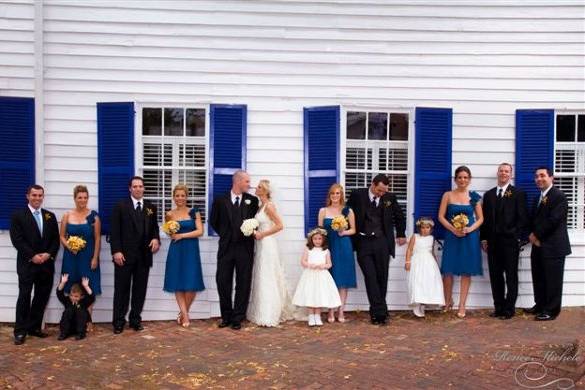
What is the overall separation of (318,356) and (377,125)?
334 cm

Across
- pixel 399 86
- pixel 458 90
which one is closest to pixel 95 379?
pixel 399 86

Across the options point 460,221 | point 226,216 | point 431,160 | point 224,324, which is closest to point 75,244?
point 226,216

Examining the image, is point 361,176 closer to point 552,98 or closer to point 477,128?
point 477,128

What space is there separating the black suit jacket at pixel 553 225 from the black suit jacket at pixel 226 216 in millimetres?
3467

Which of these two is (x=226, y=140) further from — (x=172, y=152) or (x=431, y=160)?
Answer: (x=431, y=160)

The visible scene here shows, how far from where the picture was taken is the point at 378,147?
8.43 m

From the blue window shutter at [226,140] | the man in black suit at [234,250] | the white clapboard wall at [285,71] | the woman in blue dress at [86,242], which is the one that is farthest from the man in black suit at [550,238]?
the woman in blue dress at [86,242]

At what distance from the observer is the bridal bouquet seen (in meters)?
7.56

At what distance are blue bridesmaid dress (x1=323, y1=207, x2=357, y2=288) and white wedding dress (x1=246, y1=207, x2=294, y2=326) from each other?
0.67 meters

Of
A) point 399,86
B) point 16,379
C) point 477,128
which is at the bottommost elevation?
point 16,379

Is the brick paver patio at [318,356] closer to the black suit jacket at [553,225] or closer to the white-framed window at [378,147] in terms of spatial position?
the black suit jacket at [553,225]

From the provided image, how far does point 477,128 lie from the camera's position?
27.5 ft

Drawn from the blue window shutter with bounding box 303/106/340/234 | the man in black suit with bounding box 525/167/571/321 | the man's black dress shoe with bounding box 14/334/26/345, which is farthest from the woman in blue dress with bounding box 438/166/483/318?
the man's black dress shoe with bounding box 14/334/26/345

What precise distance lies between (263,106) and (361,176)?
1571 millimetres
